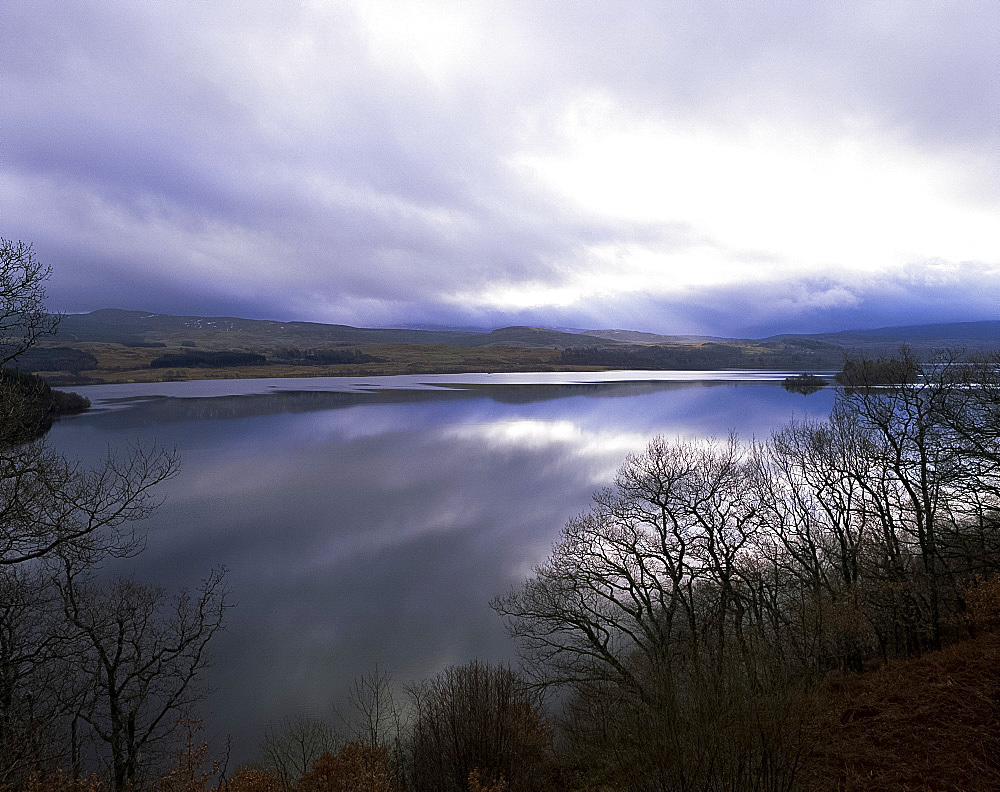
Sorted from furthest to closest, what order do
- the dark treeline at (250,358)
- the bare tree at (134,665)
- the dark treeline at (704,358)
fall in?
the dark treeline at (704,358)
the dark treeline at (250,358)
the bare tree at (134,665)

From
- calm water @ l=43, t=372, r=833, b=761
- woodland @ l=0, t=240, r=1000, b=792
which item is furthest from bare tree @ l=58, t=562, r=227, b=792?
calm water @ l=43, t=372, r=833, b=761

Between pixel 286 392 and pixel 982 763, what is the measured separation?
9407 cm

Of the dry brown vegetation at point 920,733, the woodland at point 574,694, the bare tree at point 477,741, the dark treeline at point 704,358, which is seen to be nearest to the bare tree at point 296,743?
the woodland at point 574,694

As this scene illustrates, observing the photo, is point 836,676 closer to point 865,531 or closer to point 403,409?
point 865,531

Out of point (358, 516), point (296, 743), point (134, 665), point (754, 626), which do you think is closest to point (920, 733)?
point (754, 626)

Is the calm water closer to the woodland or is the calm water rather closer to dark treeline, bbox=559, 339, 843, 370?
the woodland

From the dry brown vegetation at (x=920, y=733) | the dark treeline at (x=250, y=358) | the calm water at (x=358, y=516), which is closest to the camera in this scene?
the dry brown vegetation at (x=920, y=733)

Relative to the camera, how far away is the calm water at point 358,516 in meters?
14.2

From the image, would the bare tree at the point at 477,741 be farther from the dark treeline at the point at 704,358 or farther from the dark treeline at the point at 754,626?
the dark treeline at the point at 704,358

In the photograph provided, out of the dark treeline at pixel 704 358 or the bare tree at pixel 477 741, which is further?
the dark treeline at pixel 704 358

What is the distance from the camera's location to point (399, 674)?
43.5 feet

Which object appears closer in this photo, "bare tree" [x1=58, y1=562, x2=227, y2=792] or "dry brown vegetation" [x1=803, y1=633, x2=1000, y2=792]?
"dry brown vegetation" [x1=803, y1=633, x2=1000, y2=792]

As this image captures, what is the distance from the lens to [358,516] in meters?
26.1

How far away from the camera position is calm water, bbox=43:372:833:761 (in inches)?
559
